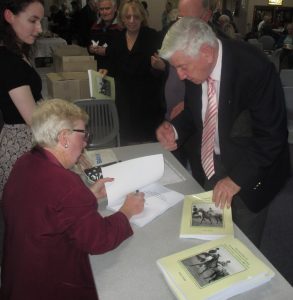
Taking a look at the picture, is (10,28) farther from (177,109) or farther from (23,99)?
(177,109)

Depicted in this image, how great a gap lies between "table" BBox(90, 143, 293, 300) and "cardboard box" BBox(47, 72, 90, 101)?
230cm

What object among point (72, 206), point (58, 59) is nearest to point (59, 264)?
point (72, 206)

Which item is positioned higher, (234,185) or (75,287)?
(234,185)

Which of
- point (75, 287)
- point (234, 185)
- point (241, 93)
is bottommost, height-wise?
point (75, 287)

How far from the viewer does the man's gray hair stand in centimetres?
129

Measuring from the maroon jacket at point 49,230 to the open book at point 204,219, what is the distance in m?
0.21

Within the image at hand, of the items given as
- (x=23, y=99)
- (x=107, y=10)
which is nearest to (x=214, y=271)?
(x=23, y=99)

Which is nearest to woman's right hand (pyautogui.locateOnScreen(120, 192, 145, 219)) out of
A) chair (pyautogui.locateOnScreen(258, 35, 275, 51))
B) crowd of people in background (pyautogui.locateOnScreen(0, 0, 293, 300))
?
crowd of people in background (pyautogui.locateOnScreen(0, 0, 293, 300))

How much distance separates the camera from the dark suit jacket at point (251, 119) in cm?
135

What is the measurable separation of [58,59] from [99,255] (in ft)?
11.4

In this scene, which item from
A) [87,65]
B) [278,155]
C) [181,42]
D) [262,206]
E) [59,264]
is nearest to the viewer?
[59,264]

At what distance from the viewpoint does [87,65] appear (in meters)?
3.83

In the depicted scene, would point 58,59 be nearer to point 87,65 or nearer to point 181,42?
point 87,65

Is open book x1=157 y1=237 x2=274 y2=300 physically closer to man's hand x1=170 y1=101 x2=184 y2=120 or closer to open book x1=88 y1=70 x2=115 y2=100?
man's hand x1=170 y1=101 x2=184 y2=120
